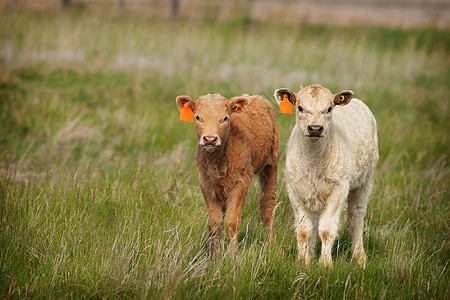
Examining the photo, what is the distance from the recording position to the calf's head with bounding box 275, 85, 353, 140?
5320 millimetres

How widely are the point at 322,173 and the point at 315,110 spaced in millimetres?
703

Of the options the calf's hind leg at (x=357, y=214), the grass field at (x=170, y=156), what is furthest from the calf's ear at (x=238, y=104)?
the calf's hind leg at (x=357, y=214)

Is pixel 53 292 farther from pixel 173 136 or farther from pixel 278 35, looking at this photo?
pixel 278 35

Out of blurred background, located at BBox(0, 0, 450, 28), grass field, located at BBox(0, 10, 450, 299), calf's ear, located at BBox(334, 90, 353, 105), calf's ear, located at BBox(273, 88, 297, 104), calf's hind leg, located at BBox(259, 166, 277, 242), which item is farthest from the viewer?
blurred background, located at BBox(0, 0, 450, 28)

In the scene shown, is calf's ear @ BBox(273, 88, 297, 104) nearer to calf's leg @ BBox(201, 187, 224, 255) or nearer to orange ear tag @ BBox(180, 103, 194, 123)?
orange ear tag @ BBox(180, 103, 194, 123)

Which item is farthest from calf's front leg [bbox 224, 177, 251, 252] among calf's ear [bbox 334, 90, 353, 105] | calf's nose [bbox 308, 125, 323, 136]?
calf's ear [bbox 334, 90, 353, 105]

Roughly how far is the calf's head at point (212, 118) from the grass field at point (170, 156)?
37.4 inches

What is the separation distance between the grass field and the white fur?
10.9 inches

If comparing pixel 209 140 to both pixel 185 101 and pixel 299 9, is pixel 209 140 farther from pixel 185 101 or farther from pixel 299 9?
pixel 299 9

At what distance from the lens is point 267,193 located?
6.94 metres

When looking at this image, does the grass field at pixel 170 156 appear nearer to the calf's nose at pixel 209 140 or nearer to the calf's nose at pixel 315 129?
the calf's nose at pixel 209 140

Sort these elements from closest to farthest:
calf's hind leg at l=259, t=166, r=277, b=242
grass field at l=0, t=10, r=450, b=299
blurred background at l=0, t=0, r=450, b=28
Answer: grass field at l=0, t=10, r=450, b=299, calf's hind leg at l=259, t=166, r=277, b=242, blurred background at l=0, t=0, r=450, b=28

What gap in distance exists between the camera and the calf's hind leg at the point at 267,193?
6809 millimetres

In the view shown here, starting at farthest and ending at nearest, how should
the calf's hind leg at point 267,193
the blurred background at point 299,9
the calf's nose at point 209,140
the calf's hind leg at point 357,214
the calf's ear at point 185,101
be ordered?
1. the blurred background at point 299,9
2. the calf's hind leg at point 267,193
3. the calf's hind leg at point 357,214
4. the calf's ear at point 185,101
5. the calf's nose at point 209,140
